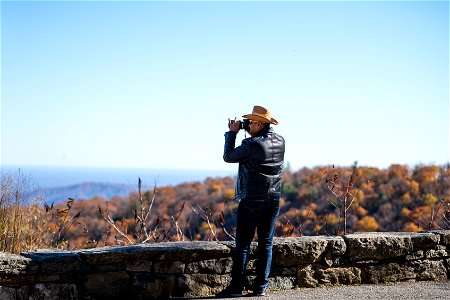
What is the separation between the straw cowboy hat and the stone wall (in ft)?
4.38

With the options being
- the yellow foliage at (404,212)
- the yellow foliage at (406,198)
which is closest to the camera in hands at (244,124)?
the yellow foliage at (404,212)

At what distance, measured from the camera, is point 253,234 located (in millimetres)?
6242

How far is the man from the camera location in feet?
20.0

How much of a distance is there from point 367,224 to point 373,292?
59.0ft

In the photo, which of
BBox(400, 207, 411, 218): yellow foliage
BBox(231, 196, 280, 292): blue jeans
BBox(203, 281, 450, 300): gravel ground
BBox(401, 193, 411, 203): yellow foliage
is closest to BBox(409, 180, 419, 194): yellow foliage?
BBox(401, 193, 411, 203): yellow foliage

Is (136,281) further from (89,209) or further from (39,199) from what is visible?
(89,209)

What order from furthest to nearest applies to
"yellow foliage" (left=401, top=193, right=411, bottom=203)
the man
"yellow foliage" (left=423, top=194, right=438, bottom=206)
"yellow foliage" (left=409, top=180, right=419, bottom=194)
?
"yellow foliage" (left=409, top=180, right=419, bottom=194) < "yellow foliage" (left=401, top=193, right=411, bottom=203) < "yellow foliage" (left=423, top=194, right=438, bottom=206) < the man

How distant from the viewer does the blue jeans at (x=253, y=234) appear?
618 cm

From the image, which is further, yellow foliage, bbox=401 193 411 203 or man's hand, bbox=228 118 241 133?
yellow foliage, bbox=401 193 411 203

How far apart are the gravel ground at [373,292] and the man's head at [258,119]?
5.52 ft

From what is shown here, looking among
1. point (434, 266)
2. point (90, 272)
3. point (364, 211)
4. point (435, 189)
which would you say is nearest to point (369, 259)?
point (434, 266)

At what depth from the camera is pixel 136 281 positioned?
20.4ft

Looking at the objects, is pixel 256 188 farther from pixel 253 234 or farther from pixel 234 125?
pixel 234 125

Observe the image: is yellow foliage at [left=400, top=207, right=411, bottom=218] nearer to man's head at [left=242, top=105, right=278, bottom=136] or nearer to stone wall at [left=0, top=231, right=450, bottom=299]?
stone wall at [left=0, top=231, right=450, bottom=299]
